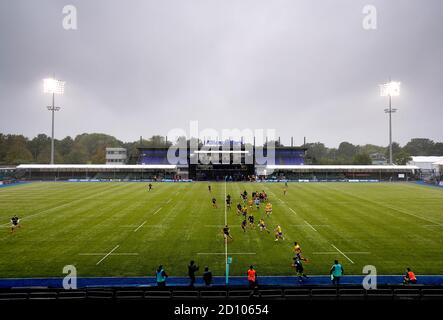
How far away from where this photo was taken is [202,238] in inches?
1021

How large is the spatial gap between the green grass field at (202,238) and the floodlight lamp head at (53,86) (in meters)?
46.4

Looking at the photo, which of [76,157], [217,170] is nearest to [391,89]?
[217,170]

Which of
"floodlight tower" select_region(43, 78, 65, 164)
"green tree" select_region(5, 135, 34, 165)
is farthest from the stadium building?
"green tree" select_region(5, 135, 34, 165)

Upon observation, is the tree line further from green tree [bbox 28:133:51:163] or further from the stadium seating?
the stadium seating

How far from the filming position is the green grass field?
20.1 metres

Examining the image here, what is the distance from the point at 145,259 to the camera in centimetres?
2117

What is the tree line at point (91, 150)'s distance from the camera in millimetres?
125812

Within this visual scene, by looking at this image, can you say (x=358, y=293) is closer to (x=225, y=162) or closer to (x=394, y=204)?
(x=394, y=204)

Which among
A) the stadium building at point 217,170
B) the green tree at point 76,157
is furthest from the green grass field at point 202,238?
the green tree at point 76,157

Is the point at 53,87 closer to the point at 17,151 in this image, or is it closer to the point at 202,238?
the point at 17,151

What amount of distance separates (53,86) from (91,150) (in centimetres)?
9389

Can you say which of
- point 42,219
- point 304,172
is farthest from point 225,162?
point 42,219

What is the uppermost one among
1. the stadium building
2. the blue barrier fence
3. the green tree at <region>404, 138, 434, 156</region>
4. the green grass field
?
the green tree at <region>404, 138, 434, 156</region>

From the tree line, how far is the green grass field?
66930 millimetres
